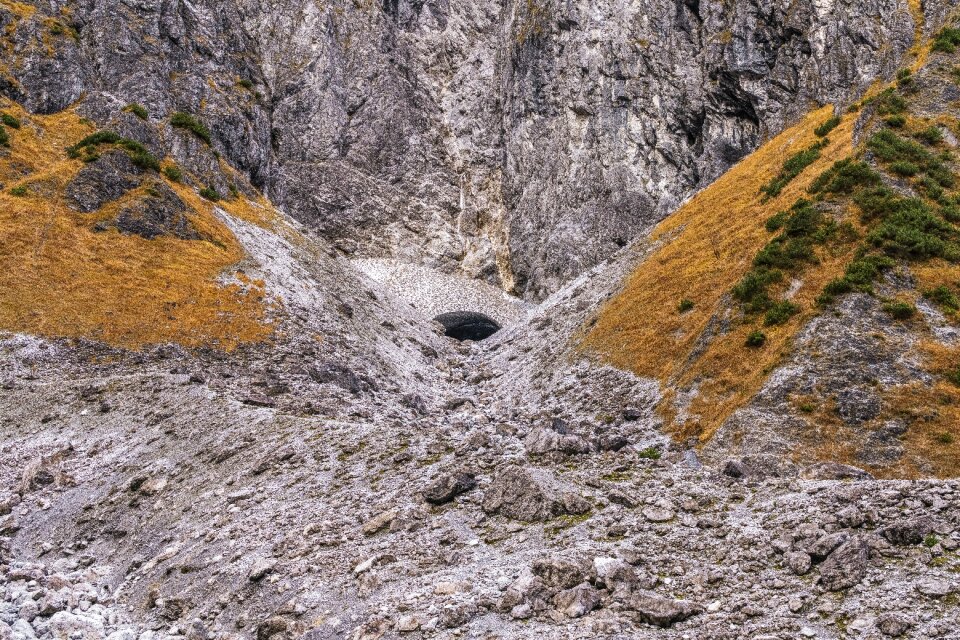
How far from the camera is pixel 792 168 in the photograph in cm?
3975

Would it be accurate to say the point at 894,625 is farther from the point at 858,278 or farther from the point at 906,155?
the point at 906,155

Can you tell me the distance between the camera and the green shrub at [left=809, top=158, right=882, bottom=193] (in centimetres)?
3000

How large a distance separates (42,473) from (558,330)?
1280 inches

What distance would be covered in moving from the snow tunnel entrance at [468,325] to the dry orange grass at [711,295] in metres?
29.3

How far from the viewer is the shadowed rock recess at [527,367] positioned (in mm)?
12844

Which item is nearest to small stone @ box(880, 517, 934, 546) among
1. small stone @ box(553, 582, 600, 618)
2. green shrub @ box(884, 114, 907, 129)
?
Result: small stone @ box(553, 582, 600, 618)

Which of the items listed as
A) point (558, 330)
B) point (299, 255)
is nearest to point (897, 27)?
point (558, 330)

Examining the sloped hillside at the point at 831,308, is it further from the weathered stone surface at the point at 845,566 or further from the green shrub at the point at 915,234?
the weathered stone surface at the point at 845,566

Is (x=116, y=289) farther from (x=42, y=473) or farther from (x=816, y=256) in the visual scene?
(x=816, y=256)

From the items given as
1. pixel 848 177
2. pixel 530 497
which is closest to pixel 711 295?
pixel 848 177

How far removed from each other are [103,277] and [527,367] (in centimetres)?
2883

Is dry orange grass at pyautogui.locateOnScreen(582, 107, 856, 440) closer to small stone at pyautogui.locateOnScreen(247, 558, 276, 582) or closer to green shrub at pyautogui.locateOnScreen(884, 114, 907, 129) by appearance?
green shrub at pyautogui.locateOnScreen(884, 114, 907, 129)

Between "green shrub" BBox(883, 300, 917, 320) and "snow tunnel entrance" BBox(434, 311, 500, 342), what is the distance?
52.4m

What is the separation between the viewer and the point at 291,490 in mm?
19953
